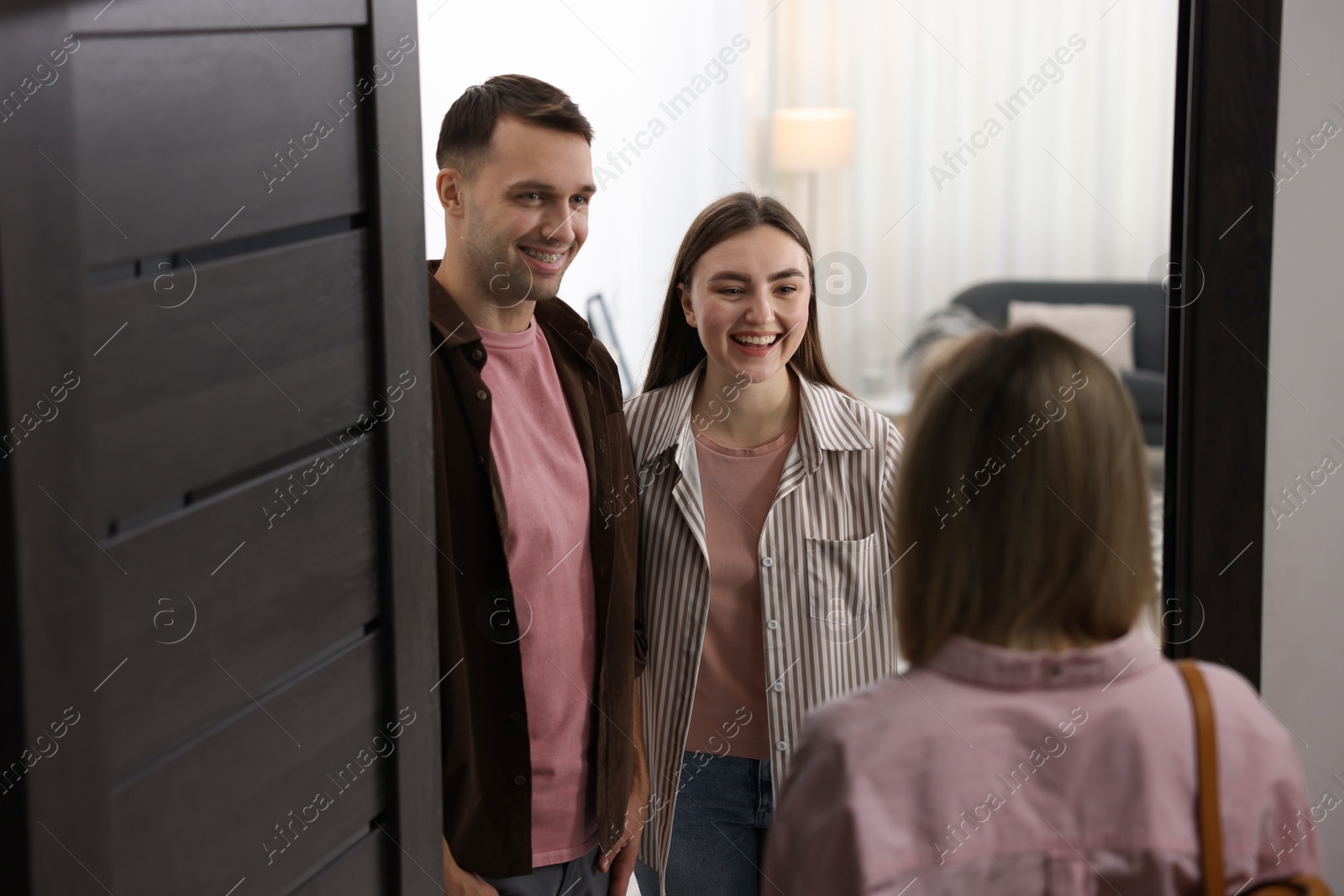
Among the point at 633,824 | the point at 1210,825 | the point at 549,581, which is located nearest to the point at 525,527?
the point at 549,581

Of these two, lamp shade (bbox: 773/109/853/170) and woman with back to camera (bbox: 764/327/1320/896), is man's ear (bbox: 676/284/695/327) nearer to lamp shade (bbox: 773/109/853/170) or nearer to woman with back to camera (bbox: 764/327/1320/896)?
woman with back to camera (bbox: 764/327/1320/896)

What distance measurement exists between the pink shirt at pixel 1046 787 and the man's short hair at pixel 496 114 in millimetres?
846

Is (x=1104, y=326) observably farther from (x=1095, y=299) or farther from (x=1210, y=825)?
(x=1210, y=825)

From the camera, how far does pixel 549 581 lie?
4.33 ft

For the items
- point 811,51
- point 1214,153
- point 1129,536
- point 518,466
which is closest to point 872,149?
point 811,51

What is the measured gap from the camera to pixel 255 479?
831mm

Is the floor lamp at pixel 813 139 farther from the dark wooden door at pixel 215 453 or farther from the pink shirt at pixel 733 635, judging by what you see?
the dark wooden door at pixel 215 453

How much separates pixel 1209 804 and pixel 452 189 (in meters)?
1.04

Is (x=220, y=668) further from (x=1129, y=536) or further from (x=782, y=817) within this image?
(x=1129, y=536)

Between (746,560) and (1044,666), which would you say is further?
(746,560)

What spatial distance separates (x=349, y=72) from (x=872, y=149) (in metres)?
5.13

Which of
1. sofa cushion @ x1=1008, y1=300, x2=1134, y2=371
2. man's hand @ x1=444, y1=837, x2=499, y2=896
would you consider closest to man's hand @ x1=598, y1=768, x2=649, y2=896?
man's hand @ x1=444, y1=837, x2=499, y2=896

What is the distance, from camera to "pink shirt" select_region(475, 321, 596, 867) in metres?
1.31

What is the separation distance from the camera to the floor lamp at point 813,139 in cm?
550
